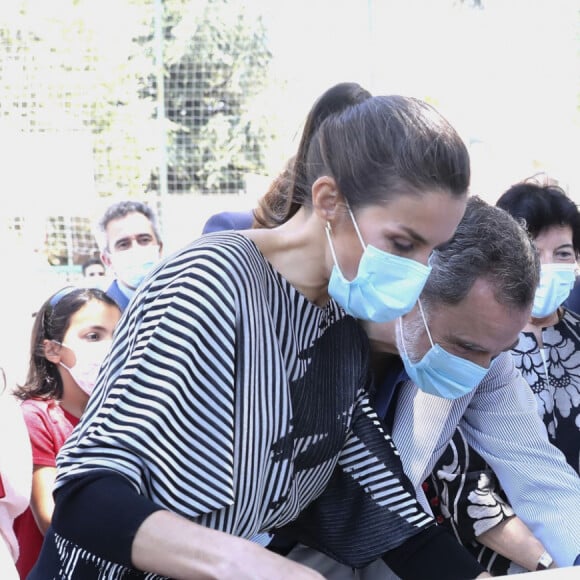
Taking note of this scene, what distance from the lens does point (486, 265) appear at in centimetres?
204

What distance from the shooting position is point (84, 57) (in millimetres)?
10867

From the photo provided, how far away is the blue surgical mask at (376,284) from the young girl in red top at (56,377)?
5.00 feet

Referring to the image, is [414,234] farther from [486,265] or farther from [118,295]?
[118,295]

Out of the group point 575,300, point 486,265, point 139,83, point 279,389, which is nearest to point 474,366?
point 486,265

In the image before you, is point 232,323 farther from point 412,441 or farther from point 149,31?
point 149,31

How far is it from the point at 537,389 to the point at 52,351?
159 cm

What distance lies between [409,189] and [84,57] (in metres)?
9.90

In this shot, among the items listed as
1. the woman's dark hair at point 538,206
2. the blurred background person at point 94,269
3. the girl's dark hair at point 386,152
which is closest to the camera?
the girl's dark hair at point 386,152

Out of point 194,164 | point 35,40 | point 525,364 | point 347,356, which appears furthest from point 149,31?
point 347,356

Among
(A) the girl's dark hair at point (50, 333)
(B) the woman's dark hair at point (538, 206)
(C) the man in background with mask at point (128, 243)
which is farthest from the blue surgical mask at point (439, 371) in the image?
(C) the man in background with mask at point (128, 243)

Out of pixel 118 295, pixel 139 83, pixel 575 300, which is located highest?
pixel 575 300

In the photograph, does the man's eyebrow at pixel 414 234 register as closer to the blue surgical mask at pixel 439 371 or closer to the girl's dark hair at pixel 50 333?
the blue surgical mask at pixel 439 371

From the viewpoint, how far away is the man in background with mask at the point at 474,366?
2037mm

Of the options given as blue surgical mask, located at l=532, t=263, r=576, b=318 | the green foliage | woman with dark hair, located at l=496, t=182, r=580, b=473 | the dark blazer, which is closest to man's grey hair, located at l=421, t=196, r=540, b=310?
woman with dark hair, located at l=496, t=182, r=580, b=473
